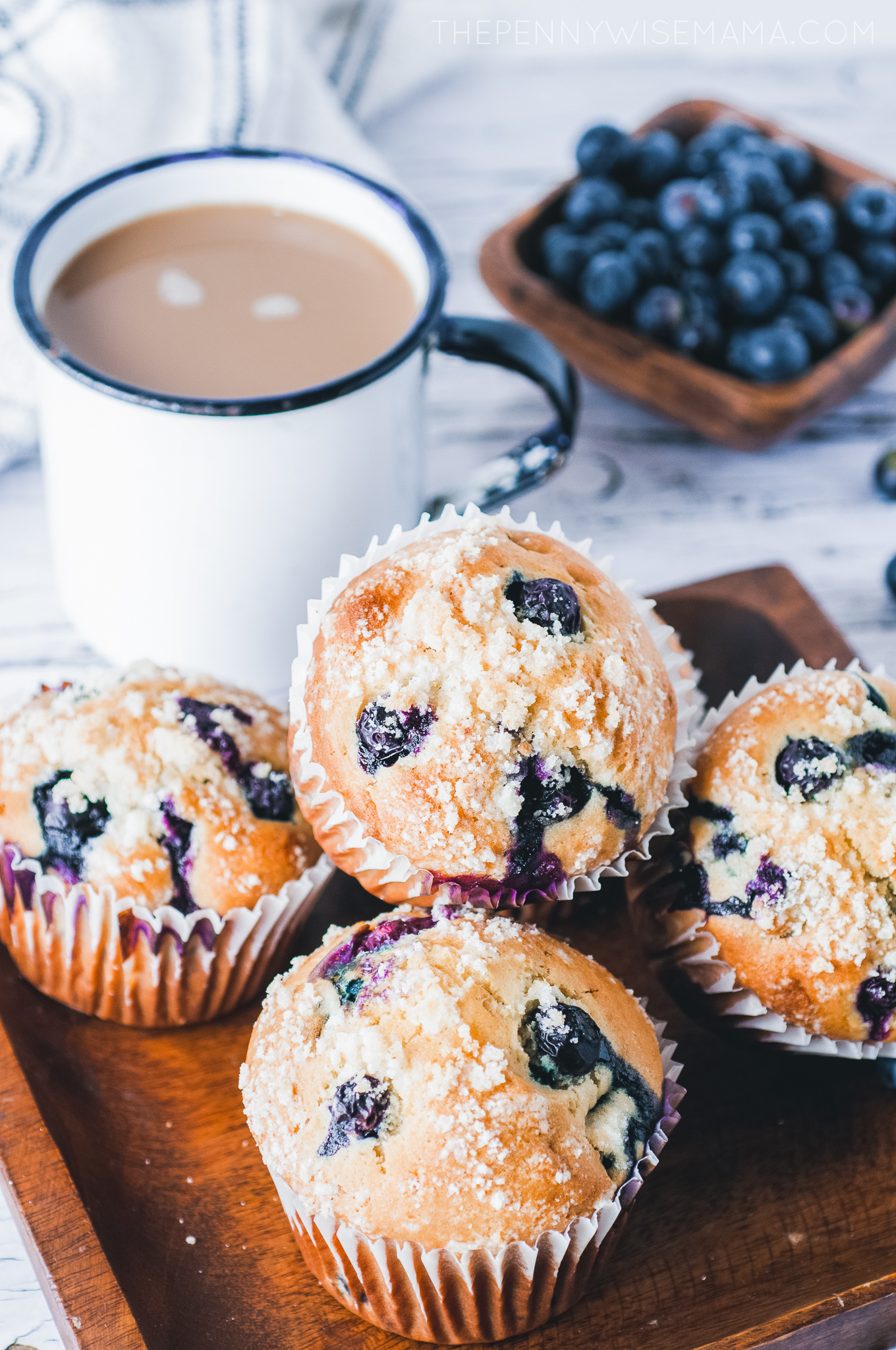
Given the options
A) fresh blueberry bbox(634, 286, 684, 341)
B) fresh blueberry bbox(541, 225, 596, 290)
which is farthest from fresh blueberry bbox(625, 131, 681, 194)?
fresh blueberry bbox(634, 286, 684, 341)

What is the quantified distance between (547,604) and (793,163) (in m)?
1.66

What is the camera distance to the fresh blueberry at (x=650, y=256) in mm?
2379

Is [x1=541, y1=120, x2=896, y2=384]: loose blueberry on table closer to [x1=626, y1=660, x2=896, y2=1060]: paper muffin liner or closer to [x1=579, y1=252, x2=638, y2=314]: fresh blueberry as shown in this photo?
[x1=579, y1=252, x2=638, y2=314]: fresh blueberry

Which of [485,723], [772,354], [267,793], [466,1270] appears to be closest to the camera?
[466,1270]

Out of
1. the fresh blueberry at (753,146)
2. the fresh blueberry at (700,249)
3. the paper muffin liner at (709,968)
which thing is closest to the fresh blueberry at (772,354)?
the fresh blueberry at (700,249)

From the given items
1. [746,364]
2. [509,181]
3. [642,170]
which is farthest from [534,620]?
[509,181]

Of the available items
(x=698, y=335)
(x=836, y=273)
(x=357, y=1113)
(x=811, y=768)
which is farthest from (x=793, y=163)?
(x=357, y=1113)

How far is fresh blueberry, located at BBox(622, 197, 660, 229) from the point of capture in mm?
2508

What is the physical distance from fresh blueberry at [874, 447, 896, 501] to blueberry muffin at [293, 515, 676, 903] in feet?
4.10

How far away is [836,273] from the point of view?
7.97ft

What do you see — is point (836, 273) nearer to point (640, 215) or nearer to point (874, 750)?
point (640, 215)

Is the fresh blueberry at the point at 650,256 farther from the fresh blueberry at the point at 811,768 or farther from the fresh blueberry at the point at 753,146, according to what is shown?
the fresh blueberry at the point at 811,768

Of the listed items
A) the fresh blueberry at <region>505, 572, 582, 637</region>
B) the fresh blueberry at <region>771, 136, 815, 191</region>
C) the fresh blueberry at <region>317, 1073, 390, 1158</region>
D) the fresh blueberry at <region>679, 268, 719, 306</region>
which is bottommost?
the fresh blueberry at <region>317, 1073, 390, 1158</region>

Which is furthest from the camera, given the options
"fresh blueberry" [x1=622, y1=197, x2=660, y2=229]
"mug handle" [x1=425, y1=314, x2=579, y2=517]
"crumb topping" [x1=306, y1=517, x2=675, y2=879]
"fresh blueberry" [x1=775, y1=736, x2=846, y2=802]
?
"fresh blueberry" [x1=622, y1=197, x2=660, y2=229]
